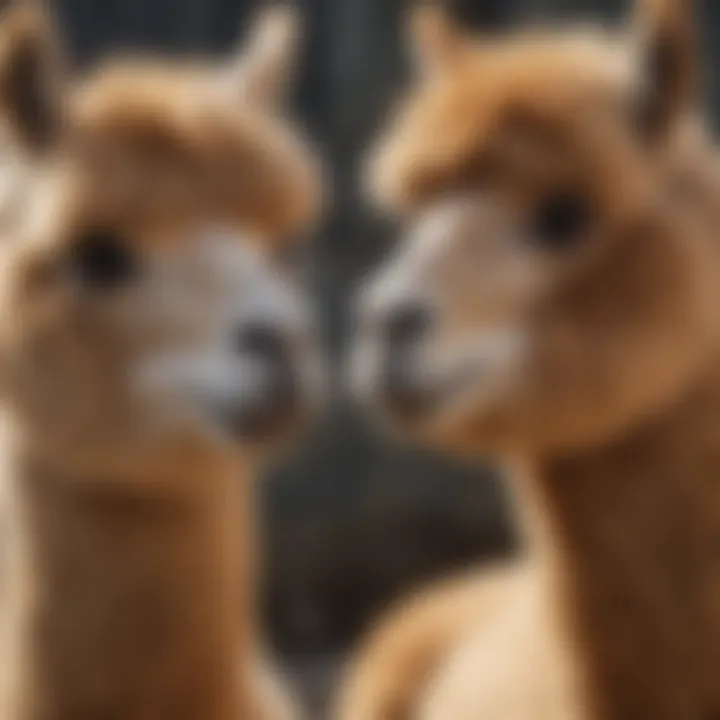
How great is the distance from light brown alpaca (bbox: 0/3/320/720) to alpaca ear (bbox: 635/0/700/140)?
0.52ft

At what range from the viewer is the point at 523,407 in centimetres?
73

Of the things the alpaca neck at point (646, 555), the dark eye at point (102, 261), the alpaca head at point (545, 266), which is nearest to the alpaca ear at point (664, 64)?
the alpaca head at point (545, 266)

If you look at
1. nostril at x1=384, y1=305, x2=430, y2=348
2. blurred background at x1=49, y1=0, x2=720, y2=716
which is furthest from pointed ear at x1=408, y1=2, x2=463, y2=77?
blurred background at x1=49, y1=0, x2=720, y2=716

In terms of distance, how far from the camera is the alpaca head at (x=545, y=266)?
0.73 m

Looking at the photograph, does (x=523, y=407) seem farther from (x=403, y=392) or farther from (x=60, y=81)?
(x=60, y=81)

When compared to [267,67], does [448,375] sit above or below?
below

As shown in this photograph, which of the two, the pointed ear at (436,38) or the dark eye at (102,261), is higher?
the pointed ear at (436,38)

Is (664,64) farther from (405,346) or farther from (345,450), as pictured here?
(345,450)

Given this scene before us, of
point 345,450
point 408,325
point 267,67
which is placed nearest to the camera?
point 408,325

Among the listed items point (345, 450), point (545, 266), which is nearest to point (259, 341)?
point (545, 266)

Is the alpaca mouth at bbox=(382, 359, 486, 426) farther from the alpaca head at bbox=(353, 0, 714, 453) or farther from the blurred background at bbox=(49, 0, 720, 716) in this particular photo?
the blurred background at bbox=(49, 0, 720, 716)

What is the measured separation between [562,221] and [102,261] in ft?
0.64

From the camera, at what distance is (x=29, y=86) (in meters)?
0.77

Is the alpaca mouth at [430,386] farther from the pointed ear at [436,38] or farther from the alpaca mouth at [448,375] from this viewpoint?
the pointed ear at [436,38]
